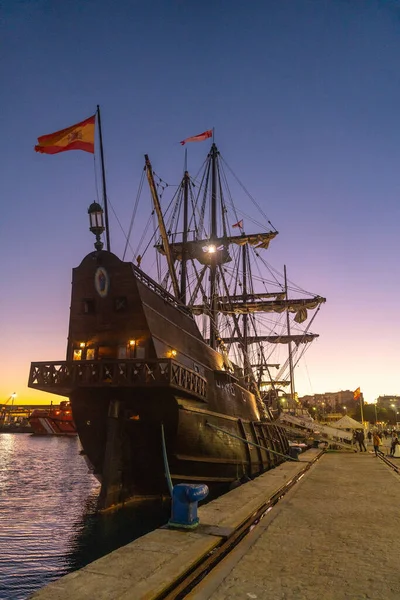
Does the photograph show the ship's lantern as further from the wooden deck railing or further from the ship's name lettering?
the ship's name lettering

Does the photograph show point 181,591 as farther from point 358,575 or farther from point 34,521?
point 34,521

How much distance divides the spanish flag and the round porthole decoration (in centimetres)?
425

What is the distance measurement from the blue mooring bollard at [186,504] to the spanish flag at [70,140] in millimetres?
11627

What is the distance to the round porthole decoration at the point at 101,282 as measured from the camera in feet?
47.6

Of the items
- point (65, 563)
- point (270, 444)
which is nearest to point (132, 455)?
point (65, 563)

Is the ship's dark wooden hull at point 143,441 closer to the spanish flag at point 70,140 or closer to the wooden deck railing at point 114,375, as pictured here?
the wooden deck railing at point 114,375

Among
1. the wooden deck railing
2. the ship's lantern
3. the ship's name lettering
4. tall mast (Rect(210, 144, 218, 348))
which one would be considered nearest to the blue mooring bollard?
the wooden deck railing

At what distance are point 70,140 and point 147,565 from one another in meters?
13.4

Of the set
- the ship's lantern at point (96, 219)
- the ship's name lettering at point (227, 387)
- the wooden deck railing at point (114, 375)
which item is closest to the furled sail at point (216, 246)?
the ship's name lettering at point (227, 387)

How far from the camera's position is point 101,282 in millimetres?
14664

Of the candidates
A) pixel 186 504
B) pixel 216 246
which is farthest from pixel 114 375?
pixel 216 246

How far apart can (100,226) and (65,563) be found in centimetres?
1065

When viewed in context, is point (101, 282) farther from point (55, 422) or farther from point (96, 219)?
point (55, 422)

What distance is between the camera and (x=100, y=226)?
14992mm
